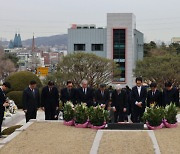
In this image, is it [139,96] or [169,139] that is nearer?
[169,139]

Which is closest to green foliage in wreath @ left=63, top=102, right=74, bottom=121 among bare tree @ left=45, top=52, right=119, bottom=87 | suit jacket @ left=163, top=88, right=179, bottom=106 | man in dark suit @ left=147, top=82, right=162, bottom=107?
man in dark suit @ left=147, top=82, right=162, bottom=107

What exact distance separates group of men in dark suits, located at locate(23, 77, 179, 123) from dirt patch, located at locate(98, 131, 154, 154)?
8.82ft

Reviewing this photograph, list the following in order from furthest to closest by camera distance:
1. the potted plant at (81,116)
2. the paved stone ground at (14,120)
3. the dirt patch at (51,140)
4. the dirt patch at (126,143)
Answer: the paved stone ground at (14,120) → the potted plant at (81,116) → the dirt patch at (51,140) → the dirt patch at (126,143)

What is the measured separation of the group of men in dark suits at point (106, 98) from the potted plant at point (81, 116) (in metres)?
1.36

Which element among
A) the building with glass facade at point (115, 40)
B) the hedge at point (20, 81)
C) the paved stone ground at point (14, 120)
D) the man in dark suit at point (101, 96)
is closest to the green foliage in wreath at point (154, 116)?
the man in dark suit at point (101, 96)

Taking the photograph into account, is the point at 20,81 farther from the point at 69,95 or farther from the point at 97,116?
the point at 97,116

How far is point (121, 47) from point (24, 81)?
4589cm

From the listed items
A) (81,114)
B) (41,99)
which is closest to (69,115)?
(81,114)

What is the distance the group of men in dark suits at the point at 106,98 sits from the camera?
1329 cm

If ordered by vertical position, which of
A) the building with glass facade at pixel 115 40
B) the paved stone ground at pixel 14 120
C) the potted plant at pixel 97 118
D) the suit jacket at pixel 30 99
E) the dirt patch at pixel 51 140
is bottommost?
the paved stone ground at pixel 14 120

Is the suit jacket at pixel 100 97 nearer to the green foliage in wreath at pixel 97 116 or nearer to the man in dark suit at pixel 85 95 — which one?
the man in dark suit at pixel 85 95

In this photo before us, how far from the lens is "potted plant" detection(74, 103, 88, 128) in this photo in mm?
11961

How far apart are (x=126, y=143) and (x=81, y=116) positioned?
9.05 ft

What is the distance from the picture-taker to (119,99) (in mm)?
14062
